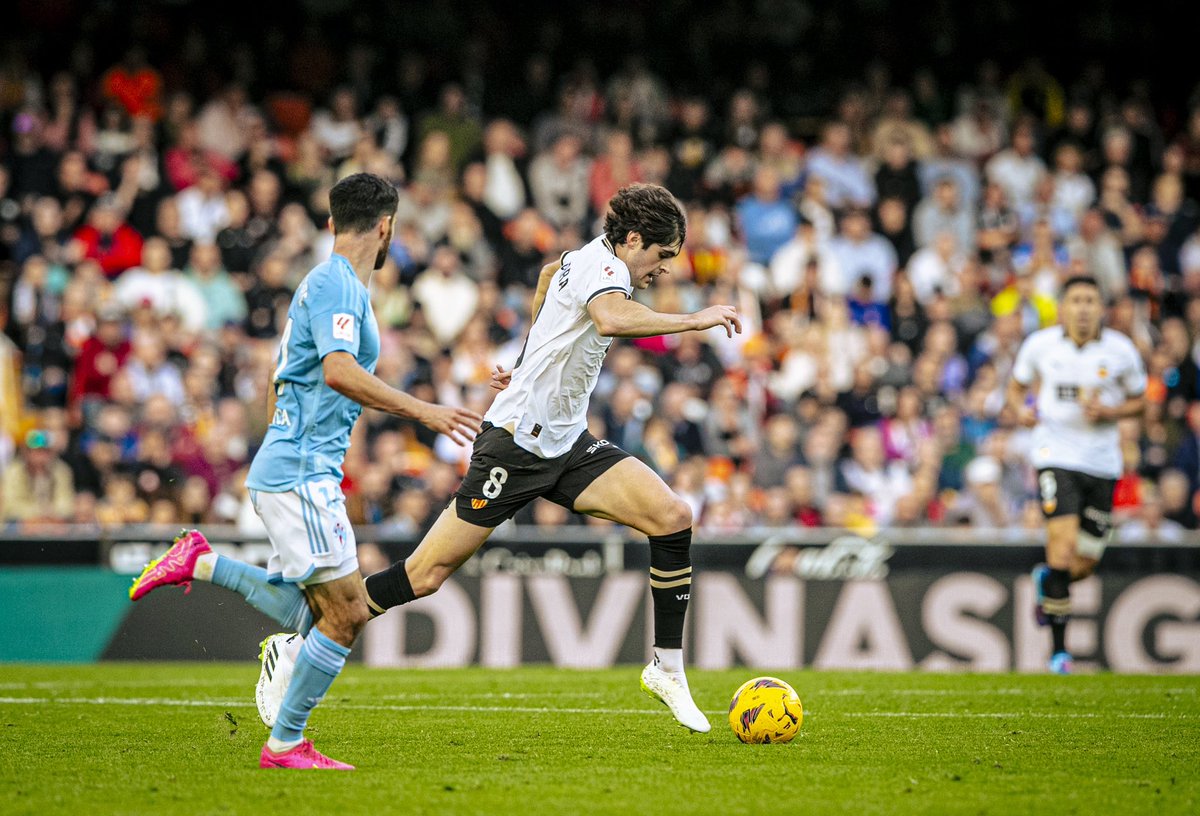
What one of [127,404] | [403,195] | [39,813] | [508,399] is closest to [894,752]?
[508,399]

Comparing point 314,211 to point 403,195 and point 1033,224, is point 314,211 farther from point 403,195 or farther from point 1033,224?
point 1033,224

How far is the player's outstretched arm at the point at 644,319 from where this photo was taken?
24.3 ft

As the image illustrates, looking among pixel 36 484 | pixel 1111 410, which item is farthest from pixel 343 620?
pixel 36 484

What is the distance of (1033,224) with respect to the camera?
19.4 meters

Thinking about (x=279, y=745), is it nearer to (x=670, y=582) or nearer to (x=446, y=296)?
(x=670, y=582)

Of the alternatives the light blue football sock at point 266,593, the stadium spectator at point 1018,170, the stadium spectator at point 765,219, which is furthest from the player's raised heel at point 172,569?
the stadium spectator at point 1018,170

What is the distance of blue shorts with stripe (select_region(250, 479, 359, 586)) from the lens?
6562 millimetres

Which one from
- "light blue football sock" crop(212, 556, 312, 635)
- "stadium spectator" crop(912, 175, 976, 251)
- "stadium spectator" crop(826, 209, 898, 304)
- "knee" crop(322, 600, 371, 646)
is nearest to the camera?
"knee" crop(322, 600, 371, 646)

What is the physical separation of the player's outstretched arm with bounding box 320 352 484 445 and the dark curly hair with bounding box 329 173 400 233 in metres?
0.67

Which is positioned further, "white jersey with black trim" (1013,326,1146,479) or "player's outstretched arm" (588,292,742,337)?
"white jersey with black trim" (1013,326,1146,479)

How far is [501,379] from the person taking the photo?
27.4 ft

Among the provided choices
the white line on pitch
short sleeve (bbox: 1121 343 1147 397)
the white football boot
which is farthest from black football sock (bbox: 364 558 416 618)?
short sleeve (bbox: 1121 343 1147 397)

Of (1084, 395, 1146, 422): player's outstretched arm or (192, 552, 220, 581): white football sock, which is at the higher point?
(1084, 395, 1146, 422): player's outstretched arm

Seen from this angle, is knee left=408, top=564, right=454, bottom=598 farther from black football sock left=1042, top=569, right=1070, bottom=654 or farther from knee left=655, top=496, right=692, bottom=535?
black football sock left=1042, top=569, right=1070, bottom=654
